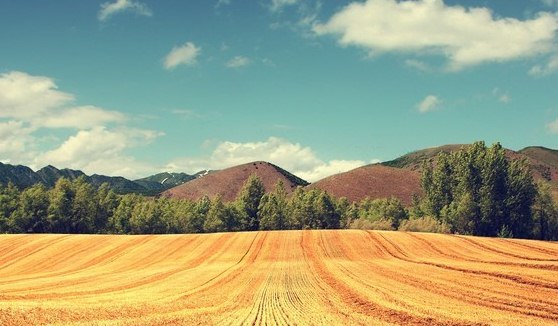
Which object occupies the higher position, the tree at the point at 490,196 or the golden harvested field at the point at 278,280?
the tree at the point at 490,196

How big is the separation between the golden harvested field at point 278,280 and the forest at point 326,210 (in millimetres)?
39842

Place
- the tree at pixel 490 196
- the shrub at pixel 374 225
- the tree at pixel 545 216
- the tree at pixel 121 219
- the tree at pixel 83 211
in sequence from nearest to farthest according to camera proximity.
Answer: the tree at pixel 490 196 < the shrub at pixel 374 225 < the tree at pixel 545 216 < the tree at pixel 83 211 < the tree at pixel 121 219

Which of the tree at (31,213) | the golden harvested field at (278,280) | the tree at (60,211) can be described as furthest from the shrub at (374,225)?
the tree at (31,213)

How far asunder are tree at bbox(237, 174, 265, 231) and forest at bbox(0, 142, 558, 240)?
26 cm

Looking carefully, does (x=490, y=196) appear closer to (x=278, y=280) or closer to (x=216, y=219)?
(x=216, y=219)

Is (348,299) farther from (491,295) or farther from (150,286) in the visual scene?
(150,286)

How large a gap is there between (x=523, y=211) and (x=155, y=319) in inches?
4174

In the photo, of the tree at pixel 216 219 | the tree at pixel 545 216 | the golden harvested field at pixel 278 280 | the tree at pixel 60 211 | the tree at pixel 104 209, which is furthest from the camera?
the tree at pixel 104 209

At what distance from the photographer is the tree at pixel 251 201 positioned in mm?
121625

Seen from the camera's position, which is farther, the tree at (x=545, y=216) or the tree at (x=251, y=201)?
the tree at (x=251, y=201)

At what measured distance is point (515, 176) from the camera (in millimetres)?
108625

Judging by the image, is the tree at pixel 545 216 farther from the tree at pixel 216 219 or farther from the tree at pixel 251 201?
the tree at pixel 216 219

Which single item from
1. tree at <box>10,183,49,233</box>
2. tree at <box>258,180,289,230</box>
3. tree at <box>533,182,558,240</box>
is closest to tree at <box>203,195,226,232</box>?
tree at <box>258,180,289,230</box>

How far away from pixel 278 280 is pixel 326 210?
8516 centimetres
